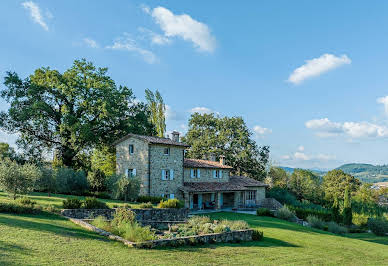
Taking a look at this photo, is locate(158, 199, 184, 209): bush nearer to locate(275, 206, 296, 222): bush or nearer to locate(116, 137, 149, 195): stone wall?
locate(116, 137, 149, 195): stone wall

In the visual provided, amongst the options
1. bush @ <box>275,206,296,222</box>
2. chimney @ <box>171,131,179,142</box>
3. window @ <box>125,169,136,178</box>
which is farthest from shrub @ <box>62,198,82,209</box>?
bush @ <box>275,206,296,222</box>

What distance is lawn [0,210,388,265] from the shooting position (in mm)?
8281

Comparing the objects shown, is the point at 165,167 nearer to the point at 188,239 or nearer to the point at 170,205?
the point at 170,205

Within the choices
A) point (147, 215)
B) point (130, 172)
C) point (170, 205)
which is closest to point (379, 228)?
point (170, 205)

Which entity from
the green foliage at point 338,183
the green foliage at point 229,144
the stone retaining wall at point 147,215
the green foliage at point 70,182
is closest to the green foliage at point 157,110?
the green foliage at point 229,144

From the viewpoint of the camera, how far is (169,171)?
29250mm

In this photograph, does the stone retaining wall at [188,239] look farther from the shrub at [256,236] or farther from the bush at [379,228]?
the bush at [379,228]

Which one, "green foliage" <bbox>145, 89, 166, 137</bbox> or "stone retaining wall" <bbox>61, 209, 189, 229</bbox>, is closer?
"stone retaining wall" <bbox>61, 209, 189, 229</bbox>

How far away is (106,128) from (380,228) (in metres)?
29.4

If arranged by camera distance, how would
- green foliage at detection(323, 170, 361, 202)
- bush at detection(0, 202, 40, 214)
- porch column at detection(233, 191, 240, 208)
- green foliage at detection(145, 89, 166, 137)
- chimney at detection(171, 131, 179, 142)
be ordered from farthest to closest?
Answer: green foliage at detection(323, 170, 361, 202)
green foliage at detection(145, 89, 166, 137)
porch column at detection(233, 191, 240, 208)
chimney at detection(171, 131, 179, 142)
bush at detection(0, 202, 40, 214)

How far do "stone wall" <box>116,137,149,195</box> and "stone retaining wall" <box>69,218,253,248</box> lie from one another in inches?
556

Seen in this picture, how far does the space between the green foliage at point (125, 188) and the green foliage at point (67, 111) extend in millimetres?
Result: 7407

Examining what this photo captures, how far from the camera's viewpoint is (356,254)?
1515 centimetres

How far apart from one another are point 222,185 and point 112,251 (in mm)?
26106
